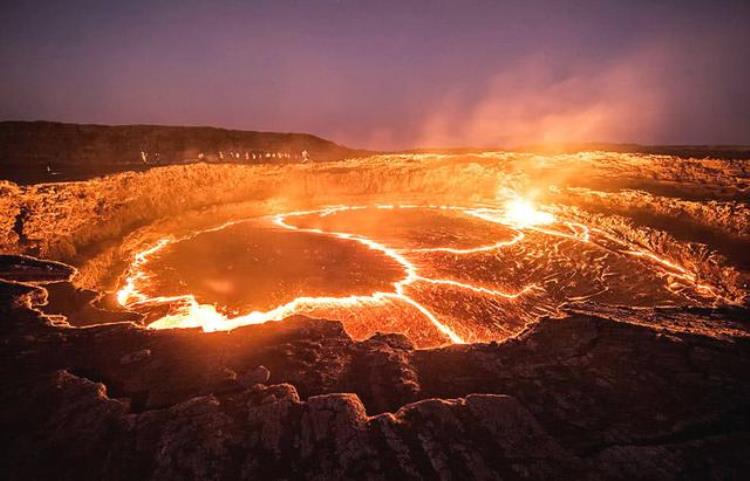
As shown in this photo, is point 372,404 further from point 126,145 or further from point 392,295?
point 126,145

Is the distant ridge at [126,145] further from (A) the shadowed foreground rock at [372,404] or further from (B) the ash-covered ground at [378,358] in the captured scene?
(A) the shadowed foreground rock at [372,404]

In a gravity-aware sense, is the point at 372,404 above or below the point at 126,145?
below

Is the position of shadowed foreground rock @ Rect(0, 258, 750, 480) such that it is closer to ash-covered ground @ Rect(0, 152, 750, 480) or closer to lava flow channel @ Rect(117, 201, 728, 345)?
ash-covered ground @ Rect(0, 152, 750, 480)

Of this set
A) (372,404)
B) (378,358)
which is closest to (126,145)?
(378,358)

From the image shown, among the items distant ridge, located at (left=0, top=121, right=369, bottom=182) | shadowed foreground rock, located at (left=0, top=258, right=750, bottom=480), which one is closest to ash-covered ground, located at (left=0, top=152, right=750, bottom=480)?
shadowed foreground rock, located at (left=0, top=258, right=750, bottom=480)

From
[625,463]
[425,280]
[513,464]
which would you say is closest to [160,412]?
[513,464]

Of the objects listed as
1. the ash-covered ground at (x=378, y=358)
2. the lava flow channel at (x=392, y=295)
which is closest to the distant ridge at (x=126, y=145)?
the lava flow channel at (x=392, y=295)

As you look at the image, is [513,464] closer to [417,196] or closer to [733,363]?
[733,363]
